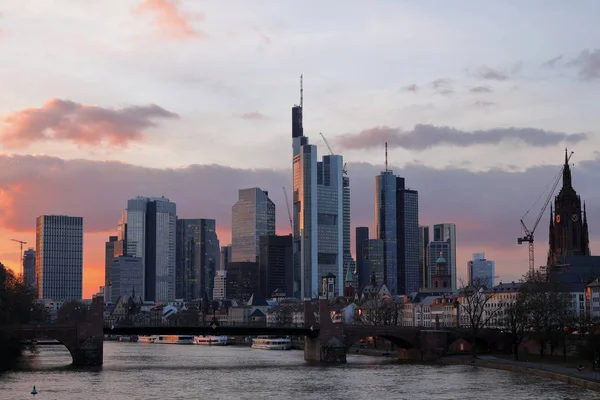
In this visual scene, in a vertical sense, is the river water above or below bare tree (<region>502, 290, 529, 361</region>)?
below

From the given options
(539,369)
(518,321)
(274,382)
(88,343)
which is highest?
(518,321)

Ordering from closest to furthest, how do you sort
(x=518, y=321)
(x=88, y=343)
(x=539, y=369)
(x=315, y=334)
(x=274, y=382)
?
(x=274, y=382) → (x=539, y=369) → (x=88, y=343) → (x=518, y=321) → (x=315, y=334)

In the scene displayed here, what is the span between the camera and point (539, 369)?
139m

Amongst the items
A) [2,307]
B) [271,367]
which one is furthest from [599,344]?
[2,307]

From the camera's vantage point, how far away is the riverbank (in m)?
121

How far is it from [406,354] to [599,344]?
53572 millimetres

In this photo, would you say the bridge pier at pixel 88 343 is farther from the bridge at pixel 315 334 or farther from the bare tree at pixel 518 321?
the bare tree at pixel 518 321

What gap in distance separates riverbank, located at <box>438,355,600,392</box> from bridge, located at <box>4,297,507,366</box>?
23.0 feet

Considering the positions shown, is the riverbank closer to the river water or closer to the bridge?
the river water

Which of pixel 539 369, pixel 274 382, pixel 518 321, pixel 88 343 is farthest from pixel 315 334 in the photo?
pixel 539 369

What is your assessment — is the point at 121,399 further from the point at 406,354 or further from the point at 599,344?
the point at 406,354

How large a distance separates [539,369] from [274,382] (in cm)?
3267

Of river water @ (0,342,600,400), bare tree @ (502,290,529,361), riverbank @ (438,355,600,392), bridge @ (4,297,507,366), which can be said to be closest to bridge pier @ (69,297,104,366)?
bridge @ (4,297,507,366)

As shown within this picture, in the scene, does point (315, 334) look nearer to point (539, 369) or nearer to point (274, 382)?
point (274, 382)
